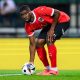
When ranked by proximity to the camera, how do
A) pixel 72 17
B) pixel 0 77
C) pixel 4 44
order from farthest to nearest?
pixel 72 17
pixel 4 44
pixel 0 77

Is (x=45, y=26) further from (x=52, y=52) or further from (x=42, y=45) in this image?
(x=52, y=52)

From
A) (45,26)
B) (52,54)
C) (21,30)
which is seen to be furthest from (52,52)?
(21,30)

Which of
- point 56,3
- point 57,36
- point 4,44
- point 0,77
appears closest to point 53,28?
point 57,36

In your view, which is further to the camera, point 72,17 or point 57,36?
point 72,17

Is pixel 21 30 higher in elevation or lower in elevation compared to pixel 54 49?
lower

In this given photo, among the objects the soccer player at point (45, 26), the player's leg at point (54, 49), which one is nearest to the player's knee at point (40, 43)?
the soccer player at point (45, 26)

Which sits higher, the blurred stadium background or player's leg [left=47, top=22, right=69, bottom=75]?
player's leg [left=47, top=22, right=69, bottom=75]

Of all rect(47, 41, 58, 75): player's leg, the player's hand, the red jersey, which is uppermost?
the red jersey

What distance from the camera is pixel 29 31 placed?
1266 cm

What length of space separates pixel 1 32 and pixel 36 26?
Answer: 10.4m

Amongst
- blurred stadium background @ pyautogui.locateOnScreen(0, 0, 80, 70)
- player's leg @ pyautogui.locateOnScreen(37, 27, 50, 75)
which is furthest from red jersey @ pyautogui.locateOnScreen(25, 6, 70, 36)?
blurred stadium background @ pyautogui.locateOnScreen(0, 0, 80, 70)

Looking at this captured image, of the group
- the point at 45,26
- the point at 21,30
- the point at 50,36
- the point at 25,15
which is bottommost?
the point at 21,30

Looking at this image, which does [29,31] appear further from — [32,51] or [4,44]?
[4,44]

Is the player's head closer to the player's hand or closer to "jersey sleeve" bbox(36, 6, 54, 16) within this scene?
"jersey sleeve" bbox(36, 6, 54, 16)
